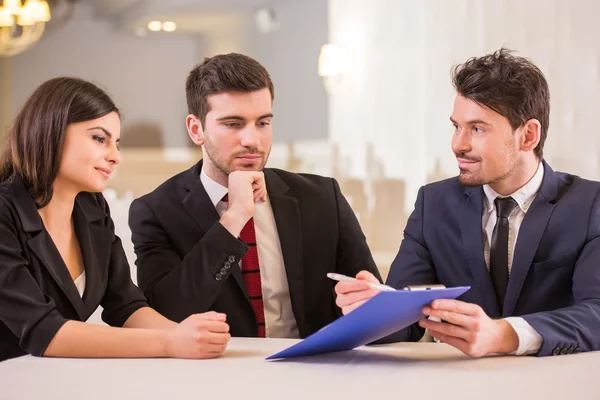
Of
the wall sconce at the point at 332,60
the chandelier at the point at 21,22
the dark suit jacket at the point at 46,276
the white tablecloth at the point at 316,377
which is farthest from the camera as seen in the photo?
the chandelier at the point at 21,22

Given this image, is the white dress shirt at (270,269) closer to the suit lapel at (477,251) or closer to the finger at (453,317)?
the suit lapel at (477,251)

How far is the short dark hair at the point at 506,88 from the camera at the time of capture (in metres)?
2.01

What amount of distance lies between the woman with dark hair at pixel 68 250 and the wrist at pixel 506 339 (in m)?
0.50

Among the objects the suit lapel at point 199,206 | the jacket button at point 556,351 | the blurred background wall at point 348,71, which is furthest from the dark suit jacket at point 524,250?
the blurred background wall at point 348,71

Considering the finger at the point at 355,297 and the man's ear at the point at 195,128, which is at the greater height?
the man's ear at the point at 195,128

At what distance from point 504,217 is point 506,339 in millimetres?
531

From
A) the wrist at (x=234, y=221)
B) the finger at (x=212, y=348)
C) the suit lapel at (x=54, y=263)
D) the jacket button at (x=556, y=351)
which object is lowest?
the jacket button at (x=556, y=351)

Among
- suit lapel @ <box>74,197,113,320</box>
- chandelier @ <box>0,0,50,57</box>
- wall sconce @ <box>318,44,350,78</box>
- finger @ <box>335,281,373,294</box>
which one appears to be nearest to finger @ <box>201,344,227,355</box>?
finger @ <box>335,281,373,294</box>

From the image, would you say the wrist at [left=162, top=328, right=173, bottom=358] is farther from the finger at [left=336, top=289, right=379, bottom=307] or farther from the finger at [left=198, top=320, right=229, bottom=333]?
the finger at [left=336, top=289, right=379, bottom=307]

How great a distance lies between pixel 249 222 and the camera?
2205 millimetres

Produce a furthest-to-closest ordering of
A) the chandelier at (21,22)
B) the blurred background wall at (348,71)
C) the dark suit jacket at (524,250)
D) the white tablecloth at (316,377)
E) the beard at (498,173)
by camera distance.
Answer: the chandelier at (21,22), the blurred background wall at (348,71), the beard at (498,173), the dark suit jacket at (524,250), the white tablecloth at (316,377)

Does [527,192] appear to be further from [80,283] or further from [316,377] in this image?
[80,283]

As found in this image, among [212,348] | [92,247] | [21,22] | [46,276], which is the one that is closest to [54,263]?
[46,276]

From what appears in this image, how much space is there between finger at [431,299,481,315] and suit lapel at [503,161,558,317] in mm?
466
